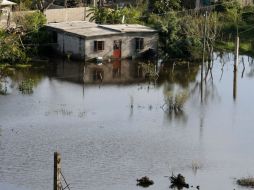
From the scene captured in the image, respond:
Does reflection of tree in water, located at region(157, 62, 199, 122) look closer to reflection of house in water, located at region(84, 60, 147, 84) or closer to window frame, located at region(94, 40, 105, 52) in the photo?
reflection of house in water, located at region(84, 60, 147, 84)

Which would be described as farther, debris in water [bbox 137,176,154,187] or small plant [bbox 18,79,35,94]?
small plant [bbox 18,79,35,94]

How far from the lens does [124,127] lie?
42562 millimetres

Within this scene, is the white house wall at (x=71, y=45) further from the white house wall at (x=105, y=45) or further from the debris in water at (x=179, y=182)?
the debris in water at (x=179, y=182)

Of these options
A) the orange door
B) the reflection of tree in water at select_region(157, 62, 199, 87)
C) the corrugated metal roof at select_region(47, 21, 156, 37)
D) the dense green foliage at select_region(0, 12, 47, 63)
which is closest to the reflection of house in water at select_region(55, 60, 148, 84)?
the orange door

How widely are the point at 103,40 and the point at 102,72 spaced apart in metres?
3.71

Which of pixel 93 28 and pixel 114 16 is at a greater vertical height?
pixel 114 16

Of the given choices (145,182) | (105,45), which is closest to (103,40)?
(105,45)

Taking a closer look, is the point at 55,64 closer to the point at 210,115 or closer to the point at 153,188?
the point at 210,115

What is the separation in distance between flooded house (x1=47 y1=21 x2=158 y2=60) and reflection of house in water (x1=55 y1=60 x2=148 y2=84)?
0.86m

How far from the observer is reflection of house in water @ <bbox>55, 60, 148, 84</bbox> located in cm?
5400

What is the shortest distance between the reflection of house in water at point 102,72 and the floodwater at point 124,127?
2.6 inches

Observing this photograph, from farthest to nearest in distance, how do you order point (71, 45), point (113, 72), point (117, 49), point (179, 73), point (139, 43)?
1. point (139, 43)
2. point (117, 49)
3. point (71, 45)
4. point (179, 73)
5. point (113, 72)

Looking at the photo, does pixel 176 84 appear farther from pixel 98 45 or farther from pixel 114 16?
pixel 114 16

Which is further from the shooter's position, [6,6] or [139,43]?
[6,6]
